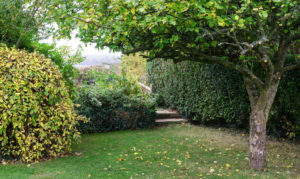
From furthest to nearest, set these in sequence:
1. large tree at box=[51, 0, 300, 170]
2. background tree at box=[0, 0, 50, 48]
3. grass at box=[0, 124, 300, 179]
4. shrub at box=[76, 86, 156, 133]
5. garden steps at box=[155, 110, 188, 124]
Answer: garden steps at box=[155, 110, 188, 124], shrub at box=[76, 86, 156, 133], background tree at box=[0, 0, 50, 48], grass at box=[0, 124, 300, 179], large tree at box=[51, 0, 300, 170]

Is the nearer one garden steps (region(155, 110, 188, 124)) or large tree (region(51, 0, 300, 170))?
large tree (region(51, 0, 300, 170))

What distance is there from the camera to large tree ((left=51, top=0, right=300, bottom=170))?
14.5ft

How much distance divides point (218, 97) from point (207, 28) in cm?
455

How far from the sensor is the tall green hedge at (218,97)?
7.42m

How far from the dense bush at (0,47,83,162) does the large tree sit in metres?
1.08

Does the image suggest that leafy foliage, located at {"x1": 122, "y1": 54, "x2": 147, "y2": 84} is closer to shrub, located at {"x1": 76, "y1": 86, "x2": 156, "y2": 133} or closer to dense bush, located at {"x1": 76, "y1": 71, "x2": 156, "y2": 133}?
dense bush, located at {"x1": 76, "y1": 71, "x2": 156, "y2": 133}

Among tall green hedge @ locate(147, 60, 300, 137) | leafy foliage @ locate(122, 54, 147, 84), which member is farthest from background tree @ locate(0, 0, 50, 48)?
leafy foliage @ locate(122, 54, 147, 84)

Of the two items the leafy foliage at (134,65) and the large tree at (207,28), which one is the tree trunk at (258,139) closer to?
the large tree at (207,28)

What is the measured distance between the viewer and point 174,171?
205 inches

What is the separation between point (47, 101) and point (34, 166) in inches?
52.1

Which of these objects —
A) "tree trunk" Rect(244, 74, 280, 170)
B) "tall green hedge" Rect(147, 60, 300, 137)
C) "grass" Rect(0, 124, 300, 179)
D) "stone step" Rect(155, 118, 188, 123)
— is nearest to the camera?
"grass" Rect(0, 124, 300, 179)

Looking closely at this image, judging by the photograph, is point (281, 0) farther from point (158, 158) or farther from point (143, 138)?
point (143, 138)

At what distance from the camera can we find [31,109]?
5.58 m

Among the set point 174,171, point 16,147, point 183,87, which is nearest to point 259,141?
point 174,171
